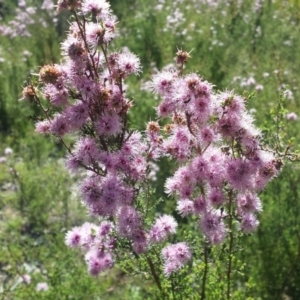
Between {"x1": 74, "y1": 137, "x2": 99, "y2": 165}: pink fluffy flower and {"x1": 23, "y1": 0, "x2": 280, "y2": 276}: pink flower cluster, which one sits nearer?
{"x1": 23, "y1": 0, "x2": 280, "y2": 276}: pink flower cluster

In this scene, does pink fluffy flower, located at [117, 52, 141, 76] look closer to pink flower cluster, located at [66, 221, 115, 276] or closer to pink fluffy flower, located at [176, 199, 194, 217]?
pink fluffy flower, located at [176, 199, 194, 217]

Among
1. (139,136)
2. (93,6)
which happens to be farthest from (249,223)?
(93,6)

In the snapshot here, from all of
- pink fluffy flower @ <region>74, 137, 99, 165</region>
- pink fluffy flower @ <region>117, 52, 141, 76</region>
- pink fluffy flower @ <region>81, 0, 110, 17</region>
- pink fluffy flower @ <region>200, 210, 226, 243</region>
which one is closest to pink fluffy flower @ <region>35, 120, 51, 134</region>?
pink fluffy flower @ <region>74, 137, 99, 165</region>

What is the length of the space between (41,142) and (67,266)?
230 centimetres

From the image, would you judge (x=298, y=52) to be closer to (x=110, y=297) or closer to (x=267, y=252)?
(x=267, y=252)

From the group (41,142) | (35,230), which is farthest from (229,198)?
(41,142)

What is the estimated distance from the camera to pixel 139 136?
242 centimetres

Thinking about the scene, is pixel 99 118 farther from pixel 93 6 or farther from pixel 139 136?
pixel 93 6

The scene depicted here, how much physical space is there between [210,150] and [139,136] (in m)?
0.38

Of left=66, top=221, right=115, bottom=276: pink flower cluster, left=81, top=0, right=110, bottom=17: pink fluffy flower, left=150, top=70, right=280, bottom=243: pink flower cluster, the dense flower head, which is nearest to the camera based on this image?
left=150, top=70, right=280, bottom=243: pink flower cluster

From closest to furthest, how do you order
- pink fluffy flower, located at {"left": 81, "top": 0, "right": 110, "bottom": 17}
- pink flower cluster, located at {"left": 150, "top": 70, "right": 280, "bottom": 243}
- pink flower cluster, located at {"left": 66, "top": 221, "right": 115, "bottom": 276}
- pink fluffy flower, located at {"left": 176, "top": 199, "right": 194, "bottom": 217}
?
pink flower cluster, located at {"left": 150, "top": 70, "right": 280, "bottom": 243}
pink fluffy flower, located at {"left": 81, "top": 0, "right": 110, "bottom": 17}
pink fluffy flower, located at {"left": 176, "top": 199, "right": 194, "bottom": 217}
pink flower cluster, located at {"left": 66, "top": 221, "right": 115, "bottom": 276}

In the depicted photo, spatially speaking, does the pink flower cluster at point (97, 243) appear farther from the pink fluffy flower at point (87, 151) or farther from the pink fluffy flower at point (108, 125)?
the pink fluffy flower at point (108, 125)

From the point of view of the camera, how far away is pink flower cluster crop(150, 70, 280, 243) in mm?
2090

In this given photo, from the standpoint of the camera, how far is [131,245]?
2557 millimetres
